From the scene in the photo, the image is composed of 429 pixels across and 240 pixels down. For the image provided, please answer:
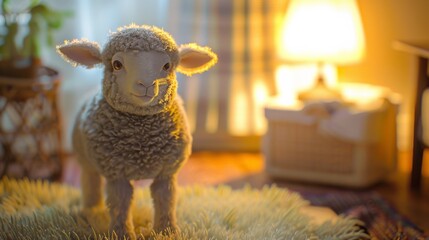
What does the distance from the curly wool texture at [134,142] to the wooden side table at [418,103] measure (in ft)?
3.31

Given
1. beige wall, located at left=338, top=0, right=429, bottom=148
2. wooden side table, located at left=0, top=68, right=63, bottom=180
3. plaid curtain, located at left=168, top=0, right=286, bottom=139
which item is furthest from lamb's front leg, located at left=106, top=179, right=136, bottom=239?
beige wall, located at left=338, top=0, right=429, bottom=148

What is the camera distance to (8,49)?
2158mm

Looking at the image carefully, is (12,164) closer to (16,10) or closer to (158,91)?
(16,10)

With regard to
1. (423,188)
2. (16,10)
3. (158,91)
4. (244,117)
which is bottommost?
(423,188)

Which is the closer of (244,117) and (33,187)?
(33,187)

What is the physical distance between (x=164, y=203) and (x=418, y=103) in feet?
3.55

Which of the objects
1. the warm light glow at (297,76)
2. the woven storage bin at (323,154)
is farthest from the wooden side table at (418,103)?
the warm light glow at (297,76)

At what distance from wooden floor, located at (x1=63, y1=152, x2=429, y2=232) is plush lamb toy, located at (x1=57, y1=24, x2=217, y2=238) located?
0.68m

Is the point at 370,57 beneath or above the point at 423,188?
above

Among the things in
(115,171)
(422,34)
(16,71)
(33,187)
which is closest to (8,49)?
(16,71)

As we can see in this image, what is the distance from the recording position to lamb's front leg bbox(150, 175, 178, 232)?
1419 millimetres

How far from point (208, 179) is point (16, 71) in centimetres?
77

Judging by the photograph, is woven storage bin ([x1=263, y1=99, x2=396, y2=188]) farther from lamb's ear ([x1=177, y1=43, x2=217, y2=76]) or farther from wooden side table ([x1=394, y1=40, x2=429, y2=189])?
lamb's ear ([x1=177, y1=43, x2=217, y2=76])

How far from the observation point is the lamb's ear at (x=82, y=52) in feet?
4.54
